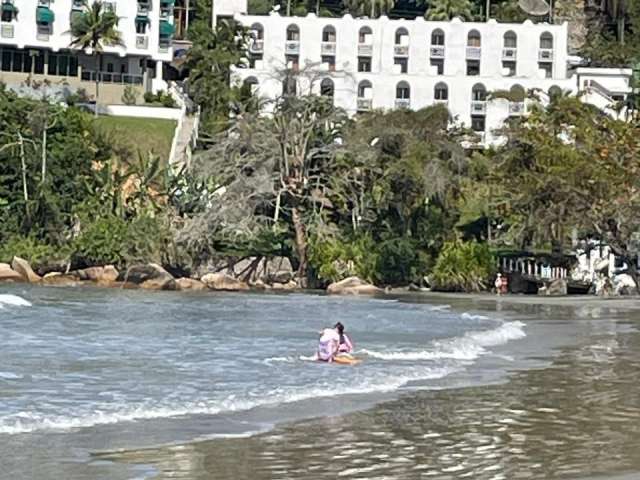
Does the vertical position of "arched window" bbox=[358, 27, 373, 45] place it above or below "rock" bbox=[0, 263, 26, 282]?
above

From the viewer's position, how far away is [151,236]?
6425cm

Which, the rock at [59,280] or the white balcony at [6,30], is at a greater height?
the white balcony at [6,30]

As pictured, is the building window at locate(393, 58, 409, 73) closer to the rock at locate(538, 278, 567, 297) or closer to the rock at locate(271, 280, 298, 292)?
the rock at locate(271, 280, 298, 292)

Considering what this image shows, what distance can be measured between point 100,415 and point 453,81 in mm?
A: 78364

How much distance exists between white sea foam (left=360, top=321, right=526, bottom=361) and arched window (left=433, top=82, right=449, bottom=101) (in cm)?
5913

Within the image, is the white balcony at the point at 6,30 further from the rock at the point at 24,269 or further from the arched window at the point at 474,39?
the arched window at the point at 474,39

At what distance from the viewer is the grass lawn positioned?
79125 mm

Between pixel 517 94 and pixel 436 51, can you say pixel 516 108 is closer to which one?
pixel 517 94

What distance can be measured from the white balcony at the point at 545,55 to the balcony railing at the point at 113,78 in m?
30.0

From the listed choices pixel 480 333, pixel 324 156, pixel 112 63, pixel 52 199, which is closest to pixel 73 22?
pixel 112 63

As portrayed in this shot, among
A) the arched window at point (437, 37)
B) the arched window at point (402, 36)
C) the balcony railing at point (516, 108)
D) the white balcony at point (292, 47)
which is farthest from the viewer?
the white balcony at point (292, 47)

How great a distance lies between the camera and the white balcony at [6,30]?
8612cm

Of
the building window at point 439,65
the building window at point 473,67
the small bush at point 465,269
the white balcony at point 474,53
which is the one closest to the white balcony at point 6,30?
the building window at point 439,65

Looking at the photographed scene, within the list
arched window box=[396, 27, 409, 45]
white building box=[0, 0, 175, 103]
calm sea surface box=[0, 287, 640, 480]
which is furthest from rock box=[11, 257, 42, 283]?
arched window box=[396, 27, 409, 45]
